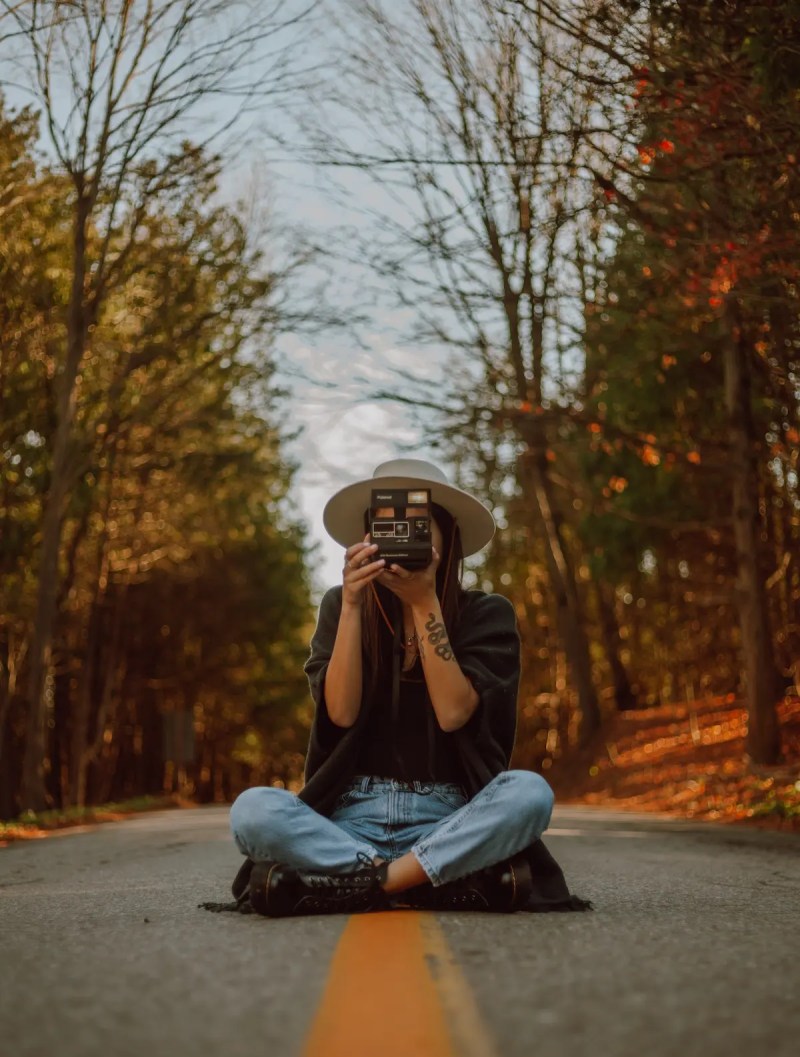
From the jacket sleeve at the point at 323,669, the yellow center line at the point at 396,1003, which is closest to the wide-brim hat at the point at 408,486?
the jacket sleeve at the point at 323,669

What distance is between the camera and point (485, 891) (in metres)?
4.52

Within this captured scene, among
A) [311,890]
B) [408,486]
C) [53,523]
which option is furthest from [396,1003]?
[53,523]

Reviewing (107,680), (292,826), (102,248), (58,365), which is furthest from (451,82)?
(107,680)

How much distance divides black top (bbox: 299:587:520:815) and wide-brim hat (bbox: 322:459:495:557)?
32 cm

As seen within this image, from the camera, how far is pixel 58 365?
18219 mm

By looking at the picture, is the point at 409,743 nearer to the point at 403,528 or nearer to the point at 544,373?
the point at 403,528

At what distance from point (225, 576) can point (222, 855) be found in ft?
78.3

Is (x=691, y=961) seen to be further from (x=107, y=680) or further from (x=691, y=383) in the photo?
(x=107, y=680)

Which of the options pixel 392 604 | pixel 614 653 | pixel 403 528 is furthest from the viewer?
pixel 614 653

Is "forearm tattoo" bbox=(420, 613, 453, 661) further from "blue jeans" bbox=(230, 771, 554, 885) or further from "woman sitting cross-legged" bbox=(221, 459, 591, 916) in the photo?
"blue jeans" bbox=(230, 771, 554, 885)

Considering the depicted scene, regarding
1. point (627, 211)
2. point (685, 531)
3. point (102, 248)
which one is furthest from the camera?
point (685, 531)

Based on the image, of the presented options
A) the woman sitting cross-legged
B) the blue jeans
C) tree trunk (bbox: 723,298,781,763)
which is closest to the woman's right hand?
the woman sitting cross-legged

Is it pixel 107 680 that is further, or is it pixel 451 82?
pixel 107 680

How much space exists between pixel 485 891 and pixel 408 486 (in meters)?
1.50
